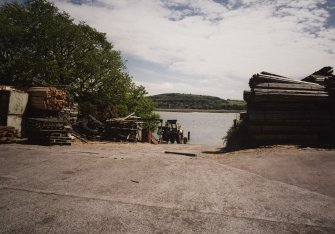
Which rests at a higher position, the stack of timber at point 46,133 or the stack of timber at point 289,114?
the stack of timber at point 289,114

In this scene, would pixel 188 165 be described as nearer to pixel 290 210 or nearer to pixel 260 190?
pixel 260 190

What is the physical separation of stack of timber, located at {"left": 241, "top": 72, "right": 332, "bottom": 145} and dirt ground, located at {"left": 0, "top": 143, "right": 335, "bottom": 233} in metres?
2.40

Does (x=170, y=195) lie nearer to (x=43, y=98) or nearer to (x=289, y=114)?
(x=289, y=114)

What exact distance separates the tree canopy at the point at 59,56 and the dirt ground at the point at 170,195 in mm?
19420

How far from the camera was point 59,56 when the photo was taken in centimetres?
3005

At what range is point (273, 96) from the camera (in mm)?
11250

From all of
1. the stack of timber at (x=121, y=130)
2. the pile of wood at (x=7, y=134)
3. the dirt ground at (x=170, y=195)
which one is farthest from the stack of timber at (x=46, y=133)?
the stack of timber at (x=121, y=130)

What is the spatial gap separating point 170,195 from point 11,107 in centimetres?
1286

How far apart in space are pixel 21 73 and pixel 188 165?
86.9 feet

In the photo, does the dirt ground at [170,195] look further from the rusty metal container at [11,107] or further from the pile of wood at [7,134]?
the rusty metal container at [11,107]

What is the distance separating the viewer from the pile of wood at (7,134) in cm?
1310

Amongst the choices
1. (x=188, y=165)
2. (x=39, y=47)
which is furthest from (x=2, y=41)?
(x=188, y=165)

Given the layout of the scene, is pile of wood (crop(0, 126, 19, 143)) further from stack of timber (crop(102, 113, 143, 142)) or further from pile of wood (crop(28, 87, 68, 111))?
stack of timber (crop(102, 113, 143, 142))

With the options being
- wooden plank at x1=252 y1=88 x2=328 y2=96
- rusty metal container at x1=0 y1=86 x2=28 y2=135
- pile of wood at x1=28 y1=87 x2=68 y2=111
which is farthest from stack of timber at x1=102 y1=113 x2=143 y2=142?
wooden plank at x1=252 y1=88 x2=328 y2=96
